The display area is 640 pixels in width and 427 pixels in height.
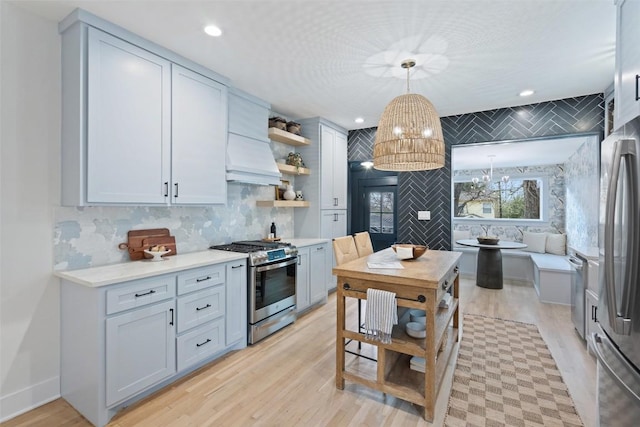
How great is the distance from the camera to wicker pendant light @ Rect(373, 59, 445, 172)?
2.30 metres

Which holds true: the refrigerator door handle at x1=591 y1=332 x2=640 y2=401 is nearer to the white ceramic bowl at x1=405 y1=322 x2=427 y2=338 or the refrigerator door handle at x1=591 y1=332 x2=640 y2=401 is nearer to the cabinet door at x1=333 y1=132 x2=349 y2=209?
the white ceramic bowl at x1=405 y1=322 x2=427 y2=338

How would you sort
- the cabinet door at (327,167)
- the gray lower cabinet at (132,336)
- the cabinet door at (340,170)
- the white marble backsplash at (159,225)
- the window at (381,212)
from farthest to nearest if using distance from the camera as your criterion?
the window at (381,212)
the cabinet door at (340,170)
the cabinet door at (327,167)
the white marble backsplash at (159,225)
the gray lower cabinet at (132,336)

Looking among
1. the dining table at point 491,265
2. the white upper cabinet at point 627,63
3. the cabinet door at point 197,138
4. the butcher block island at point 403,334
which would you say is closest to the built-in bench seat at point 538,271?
the dining table at point 491,265

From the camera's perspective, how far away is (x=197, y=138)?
2.77 m

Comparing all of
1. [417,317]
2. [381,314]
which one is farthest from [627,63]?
[417,317]

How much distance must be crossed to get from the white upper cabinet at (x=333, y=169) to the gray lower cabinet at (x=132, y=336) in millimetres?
2370

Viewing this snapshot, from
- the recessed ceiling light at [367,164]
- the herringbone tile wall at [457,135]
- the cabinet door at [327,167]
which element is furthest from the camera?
the recessed ceiling light at [367,164]

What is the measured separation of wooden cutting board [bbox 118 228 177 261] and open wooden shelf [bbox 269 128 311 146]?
5.86 ft

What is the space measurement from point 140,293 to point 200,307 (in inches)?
20.9

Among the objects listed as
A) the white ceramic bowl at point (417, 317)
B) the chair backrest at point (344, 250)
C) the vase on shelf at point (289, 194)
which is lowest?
the white ceramic bowl at point (417, 317)

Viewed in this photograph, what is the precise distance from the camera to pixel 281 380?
2.35 meters

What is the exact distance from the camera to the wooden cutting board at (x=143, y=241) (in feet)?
8.22

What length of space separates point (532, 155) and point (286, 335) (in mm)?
5360

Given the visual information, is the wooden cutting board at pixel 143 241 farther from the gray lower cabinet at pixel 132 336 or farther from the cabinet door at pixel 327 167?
the cabinet door at pixel 327 167
